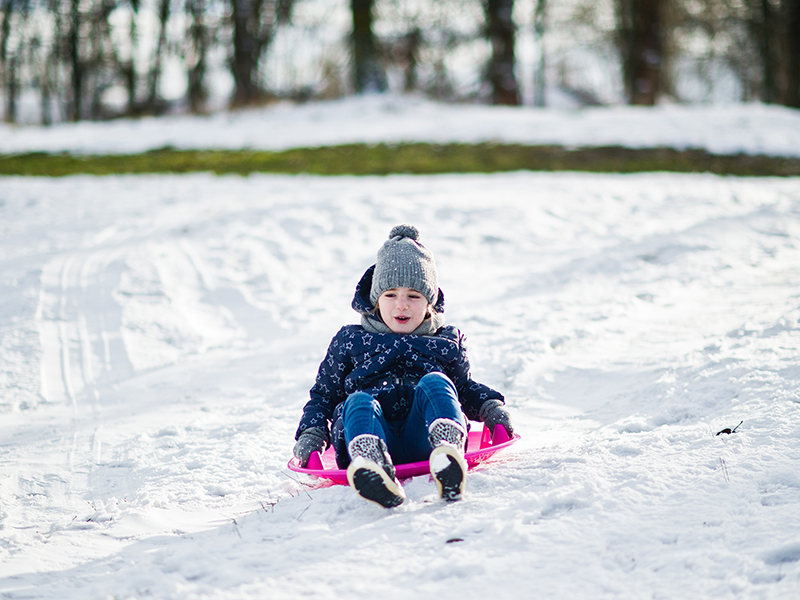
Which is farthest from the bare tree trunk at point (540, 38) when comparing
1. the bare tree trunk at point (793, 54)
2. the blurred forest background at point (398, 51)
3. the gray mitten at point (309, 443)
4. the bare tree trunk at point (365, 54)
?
the gray mitten at point (309, 443)

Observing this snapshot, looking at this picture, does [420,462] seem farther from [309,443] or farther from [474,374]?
[474,374]

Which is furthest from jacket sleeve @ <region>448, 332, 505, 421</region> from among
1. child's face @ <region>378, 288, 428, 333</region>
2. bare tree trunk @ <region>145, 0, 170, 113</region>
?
bare tree trunk @ <region>145, 0, 170, 113</region>

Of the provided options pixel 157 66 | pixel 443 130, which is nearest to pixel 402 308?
pixel 443 130

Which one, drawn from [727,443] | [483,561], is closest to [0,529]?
[483,561]

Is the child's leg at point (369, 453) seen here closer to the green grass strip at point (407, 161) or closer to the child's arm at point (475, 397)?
the child's arm at point (475, 397)

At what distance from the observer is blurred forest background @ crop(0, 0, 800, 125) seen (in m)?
15.9

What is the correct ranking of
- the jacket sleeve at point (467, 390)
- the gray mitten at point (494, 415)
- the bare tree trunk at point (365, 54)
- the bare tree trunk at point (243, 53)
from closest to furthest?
the gray mitten at point (494, 415), the jacket sleeve at point (467, 390), the bare tree trunk at point (365, 54), the bare tree trunk at point (243, 53)

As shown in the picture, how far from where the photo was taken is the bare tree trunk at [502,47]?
15789 mm

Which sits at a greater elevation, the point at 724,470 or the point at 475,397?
the point at 475,397

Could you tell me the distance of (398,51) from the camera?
17.0 meters

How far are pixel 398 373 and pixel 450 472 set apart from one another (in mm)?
606

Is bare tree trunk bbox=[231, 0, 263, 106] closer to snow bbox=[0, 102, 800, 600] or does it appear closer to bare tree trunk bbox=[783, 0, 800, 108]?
snow bbox=[0, 102, 800, 600]

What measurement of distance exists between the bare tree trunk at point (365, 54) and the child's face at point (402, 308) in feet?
44.6

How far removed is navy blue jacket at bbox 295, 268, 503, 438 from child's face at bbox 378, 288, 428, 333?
0.05 metres
